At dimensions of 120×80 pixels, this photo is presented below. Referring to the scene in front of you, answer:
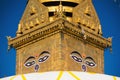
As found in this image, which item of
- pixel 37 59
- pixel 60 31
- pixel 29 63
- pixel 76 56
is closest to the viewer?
pixel 60 31

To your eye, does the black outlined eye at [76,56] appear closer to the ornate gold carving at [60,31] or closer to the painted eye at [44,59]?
the ornate gold carving at [60,31]

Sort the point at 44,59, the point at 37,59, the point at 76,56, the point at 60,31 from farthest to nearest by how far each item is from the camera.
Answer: the point at 76,56 → the point at 37,59 → the point at 44,59 → the point at 60,31

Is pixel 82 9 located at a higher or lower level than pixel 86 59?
higher

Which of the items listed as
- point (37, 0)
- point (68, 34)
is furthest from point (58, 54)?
point (37, 0)

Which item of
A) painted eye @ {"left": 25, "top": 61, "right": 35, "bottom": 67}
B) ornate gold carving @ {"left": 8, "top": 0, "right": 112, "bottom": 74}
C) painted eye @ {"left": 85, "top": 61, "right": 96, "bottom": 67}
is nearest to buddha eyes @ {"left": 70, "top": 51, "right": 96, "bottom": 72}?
painted eye @ {"left": 85, "top": 61, "right": 96, "bottom": 67}

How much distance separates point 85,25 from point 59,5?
3179mm

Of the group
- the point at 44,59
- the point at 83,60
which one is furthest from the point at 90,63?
the point at 44,59

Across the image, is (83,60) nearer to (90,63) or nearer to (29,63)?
(90,63)

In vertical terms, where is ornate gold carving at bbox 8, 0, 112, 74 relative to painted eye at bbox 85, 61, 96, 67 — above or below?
above

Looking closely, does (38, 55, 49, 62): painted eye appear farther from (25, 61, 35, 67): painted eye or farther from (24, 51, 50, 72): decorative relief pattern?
(25, 61, 35, 67): painted eye

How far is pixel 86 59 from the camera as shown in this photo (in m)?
67.9

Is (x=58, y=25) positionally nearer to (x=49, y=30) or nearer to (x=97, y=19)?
(x=49, y=30)

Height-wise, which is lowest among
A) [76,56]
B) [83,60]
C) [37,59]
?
[83,60]

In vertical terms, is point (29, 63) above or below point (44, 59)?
above
